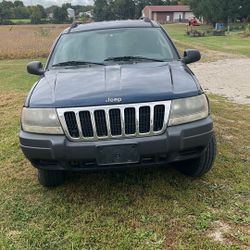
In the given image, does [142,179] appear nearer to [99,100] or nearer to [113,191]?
[113,191]

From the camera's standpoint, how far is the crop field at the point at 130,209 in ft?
10.0

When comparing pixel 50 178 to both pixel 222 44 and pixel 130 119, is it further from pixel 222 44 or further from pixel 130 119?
pixel 222 44

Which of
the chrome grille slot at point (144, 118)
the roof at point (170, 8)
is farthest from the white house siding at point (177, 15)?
the chrome grille slot at point (144, 118)

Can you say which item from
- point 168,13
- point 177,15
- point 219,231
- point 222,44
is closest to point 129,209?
point 219,231

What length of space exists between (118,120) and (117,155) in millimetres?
290

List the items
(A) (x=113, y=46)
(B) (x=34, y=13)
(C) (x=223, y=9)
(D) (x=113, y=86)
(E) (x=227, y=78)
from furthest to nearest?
1. (B) (x=34, y=13)
2. (C) (x=223, y=9)
3. (E) (x=227, y=78)
4. (A) (x=113, y=46)
5. (D) (x=113, y=86)

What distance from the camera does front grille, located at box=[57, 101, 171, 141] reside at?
126 inches

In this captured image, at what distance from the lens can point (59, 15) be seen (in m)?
86.2

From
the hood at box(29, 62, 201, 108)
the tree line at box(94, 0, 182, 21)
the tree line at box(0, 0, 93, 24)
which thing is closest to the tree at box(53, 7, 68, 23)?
the tree line at box(0, 0, 93, 24)

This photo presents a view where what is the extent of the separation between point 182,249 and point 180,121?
3.41 ft

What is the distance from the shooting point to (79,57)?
4520mm

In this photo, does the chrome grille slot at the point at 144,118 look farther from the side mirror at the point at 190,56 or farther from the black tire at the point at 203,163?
the side mirror at the point at 190,56

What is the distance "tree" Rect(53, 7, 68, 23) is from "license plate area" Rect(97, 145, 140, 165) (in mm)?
87310

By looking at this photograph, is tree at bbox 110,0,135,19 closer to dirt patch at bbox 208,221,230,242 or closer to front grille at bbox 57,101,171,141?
front grille at bbox 57,101,171,141
